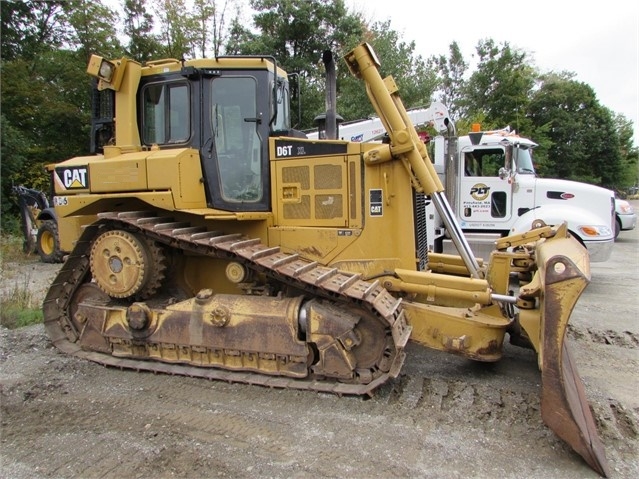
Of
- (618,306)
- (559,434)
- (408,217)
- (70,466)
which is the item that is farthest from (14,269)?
(618,306)

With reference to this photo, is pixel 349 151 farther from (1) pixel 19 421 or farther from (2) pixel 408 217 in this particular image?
(1) pixel 19 421

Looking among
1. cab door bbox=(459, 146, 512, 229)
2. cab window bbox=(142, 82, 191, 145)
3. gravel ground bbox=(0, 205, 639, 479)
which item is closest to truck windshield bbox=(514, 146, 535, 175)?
cab door bbox=(459, 146, 512, 229)

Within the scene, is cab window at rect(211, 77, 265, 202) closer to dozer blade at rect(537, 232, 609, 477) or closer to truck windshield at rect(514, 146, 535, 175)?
dozer blade at rect(537, 232, 609, 477)

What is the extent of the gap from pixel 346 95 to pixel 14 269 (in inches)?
492

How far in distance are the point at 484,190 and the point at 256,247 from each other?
6.23 meters

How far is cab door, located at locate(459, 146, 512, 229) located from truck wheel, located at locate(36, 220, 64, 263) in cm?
972

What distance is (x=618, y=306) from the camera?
6.98 meters

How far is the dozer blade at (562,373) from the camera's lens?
279 centimetres

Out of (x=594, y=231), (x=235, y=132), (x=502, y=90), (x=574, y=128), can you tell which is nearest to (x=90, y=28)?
(x=235, y=132)

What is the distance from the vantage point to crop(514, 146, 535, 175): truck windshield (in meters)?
8.91

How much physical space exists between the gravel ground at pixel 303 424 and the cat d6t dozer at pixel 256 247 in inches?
10.6

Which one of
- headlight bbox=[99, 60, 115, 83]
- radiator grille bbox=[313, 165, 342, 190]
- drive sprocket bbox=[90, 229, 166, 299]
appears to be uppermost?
headlight bbox=[99, 60, 115, 83]

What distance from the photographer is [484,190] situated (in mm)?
9062

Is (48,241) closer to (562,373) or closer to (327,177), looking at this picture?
(327,177)
